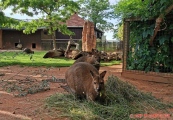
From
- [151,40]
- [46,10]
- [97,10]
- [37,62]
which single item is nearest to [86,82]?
[151,40]

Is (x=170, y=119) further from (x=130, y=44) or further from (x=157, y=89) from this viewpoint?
(x=130, y=44)

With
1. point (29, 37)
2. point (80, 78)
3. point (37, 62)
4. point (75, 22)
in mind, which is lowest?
point (37, 62)

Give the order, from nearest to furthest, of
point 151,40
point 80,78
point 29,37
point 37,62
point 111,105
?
1. point 111,105
2. point 80,78
3. point 151,40
4. point 37,62
5. point 29,37

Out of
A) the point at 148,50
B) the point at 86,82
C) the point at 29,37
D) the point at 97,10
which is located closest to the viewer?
the point at 86,82

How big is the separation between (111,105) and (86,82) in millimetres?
586

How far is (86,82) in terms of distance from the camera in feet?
14.1

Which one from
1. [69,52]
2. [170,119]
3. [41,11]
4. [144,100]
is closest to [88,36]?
[69,52]

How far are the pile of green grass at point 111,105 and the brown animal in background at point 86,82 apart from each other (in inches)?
5.3

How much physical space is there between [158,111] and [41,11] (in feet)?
67.1

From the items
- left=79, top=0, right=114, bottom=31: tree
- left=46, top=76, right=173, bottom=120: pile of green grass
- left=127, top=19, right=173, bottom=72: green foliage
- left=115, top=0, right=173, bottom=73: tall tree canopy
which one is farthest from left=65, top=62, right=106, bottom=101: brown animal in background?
left=79, top=0, right=114, bottom=31: tree

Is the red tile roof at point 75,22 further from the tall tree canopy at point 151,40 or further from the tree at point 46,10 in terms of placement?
the tall tree canopy at point 151,40

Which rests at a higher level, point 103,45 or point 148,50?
point 103,45

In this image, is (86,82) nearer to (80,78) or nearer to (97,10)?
(80,78)

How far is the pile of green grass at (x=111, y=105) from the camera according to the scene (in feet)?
12.3
